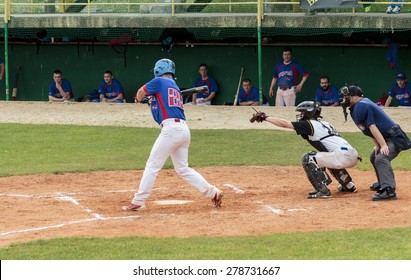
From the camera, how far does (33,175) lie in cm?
1576

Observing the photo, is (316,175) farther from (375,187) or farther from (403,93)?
(403,93)

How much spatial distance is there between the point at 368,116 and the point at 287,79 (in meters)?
10.7

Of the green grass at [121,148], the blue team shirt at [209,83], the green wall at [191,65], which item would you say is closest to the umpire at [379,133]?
the green grass at [121,148]

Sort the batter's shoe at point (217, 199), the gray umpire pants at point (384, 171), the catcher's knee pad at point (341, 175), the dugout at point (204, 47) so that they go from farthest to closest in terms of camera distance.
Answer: the dugout at point (204, 47) < the catcher's knee pad at point (341, 175) < the gray umpire pants at point (384, 171) < the batter's shoe at point (217, 199)

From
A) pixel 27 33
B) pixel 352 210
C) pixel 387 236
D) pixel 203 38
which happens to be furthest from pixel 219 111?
pixel 387 236

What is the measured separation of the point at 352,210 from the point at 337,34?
13019 millimetres

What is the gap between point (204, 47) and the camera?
26.0 meters

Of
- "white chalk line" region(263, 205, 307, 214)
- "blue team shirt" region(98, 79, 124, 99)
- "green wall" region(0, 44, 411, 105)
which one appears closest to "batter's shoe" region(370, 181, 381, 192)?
"white chalk line" region(263, 205, 307, 214)

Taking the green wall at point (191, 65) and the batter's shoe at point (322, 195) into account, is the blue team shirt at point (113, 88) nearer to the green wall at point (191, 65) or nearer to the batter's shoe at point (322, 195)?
the green wall at point (191, 65)

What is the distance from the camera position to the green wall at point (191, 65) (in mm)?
24625

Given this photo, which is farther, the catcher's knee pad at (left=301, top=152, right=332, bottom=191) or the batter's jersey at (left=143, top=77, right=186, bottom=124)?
the catcher's knee pad at (left=301, top=152, right=332, bottom=191)

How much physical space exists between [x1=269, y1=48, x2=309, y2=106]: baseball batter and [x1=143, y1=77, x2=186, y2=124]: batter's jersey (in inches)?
437

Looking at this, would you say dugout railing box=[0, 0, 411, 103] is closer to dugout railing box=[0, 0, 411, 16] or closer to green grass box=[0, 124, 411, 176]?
dugout railing box=[0, 0, 411, 16]

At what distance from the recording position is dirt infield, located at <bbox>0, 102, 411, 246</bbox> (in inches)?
445
